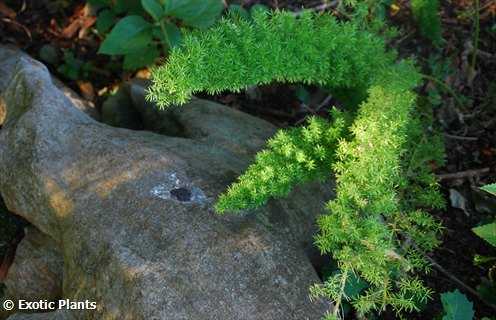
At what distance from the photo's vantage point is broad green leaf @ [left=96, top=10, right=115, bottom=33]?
2.86 metres

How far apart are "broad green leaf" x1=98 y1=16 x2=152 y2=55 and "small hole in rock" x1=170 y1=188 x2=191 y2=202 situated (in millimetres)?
793

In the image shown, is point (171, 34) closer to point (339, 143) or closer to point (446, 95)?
point (339, 143)

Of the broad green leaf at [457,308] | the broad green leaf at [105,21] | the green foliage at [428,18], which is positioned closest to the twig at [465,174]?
the green foliage at [428,18]

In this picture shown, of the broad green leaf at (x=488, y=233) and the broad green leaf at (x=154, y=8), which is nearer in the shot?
the broad green leaf at (x=488, y=233)

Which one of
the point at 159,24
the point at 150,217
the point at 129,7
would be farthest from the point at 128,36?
the point at 150,217

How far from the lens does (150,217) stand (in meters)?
1.80

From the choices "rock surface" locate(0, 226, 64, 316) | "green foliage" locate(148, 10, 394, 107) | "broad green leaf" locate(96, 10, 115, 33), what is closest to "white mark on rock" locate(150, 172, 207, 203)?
"green foliage" locate(148, 10, 394, 107)

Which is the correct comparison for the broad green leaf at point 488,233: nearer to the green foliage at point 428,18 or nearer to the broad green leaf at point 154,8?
the green foliage at point 428,18

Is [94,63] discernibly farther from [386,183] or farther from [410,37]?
[386,183]

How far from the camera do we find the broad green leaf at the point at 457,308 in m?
1.74

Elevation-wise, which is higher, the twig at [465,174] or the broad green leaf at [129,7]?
the broad green leaf at [129,7]

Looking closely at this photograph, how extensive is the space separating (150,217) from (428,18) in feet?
5.44

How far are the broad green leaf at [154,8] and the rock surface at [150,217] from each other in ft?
1.54

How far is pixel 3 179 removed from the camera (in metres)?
2.13
